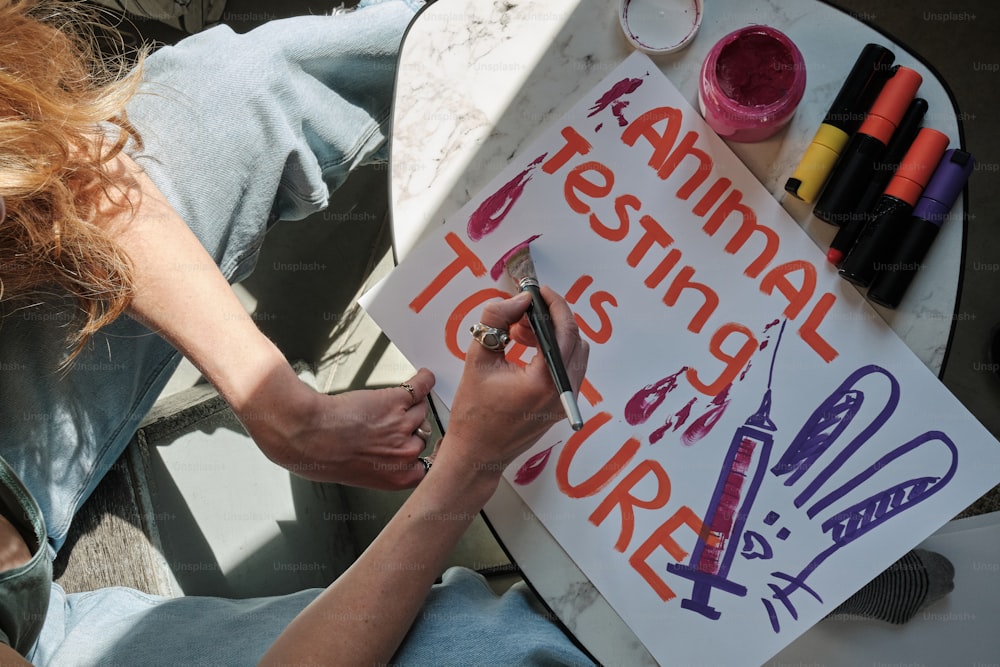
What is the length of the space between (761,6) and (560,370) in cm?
43

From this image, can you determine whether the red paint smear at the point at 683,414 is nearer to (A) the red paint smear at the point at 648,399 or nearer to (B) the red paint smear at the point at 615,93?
(A) the red paint smear at the point at 648,399

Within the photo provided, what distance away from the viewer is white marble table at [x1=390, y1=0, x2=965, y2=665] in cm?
70

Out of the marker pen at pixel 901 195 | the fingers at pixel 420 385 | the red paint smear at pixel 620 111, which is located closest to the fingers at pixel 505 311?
the fingers at pixel 420 385

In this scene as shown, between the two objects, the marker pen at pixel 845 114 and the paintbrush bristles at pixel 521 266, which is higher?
the marker pen at pixel 845 114

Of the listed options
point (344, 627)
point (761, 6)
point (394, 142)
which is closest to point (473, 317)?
point (394, 142)

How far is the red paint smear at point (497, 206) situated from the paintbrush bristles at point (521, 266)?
0.04m

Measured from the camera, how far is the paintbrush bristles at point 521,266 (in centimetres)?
70

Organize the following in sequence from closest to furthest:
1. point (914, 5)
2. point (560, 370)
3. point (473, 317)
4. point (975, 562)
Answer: point (560, 370) < point (473, 317) < point (975, 562) < point (914, 5)

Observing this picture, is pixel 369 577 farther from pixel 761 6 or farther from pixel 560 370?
pixel 761 6

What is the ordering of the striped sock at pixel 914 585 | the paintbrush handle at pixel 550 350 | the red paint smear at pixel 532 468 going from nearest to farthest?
the paintbrush handle at pixel 550 350, the red paint smear at pixel 532 468, the striped sock at pixel 914 585

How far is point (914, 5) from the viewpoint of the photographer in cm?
125

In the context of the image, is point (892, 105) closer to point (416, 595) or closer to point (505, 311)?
point (505, 311)

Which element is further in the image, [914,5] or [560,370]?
[914,5]

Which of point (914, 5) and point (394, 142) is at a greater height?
point (914, 5)
